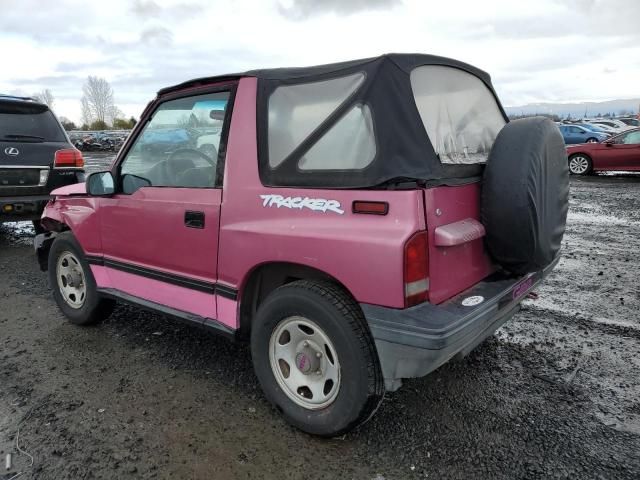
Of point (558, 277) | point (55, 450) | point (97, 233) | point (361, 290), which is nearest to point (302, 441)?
point (361, 290)

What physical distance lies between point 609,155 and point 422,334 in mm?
14511

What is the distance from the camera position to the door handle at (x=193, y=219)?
2.94 meters

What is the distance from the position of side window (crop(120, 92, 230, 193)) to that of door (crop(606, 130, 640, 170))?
1409cm

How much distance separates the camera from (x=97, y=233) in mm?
3729

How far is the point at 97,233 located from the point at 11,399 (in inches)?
49.6

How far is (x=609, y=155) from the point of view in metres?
14.0

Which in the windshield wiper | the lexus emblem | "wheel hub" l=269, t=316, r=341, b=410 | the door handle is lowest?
"wheel hub" l=269, t=316, r=341, b=410

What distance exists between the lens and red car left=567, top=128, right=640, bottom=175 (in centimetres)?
1362

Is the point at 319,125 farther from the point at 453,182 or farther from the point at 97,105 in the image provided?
the point at 97,105

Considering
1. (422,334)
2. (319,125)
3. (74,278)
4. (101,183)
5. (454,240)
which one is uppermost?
(319,125)

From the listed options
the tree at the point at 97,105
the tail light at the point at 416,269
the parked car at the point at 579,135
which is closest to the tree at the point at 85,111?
the tree at the point at 97,105

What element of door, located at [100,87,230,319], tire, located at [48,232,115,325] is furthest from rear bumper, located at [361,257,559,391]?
tire, located at [48,232,115,325]

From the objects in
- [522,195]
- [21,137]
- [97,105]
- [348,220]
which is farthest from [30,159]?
[97,105]

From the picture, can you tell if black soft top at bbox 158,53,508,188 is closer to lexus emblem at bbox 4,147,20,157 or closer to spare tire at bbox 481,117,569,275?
spare tire at bbox 481,117,569,275
